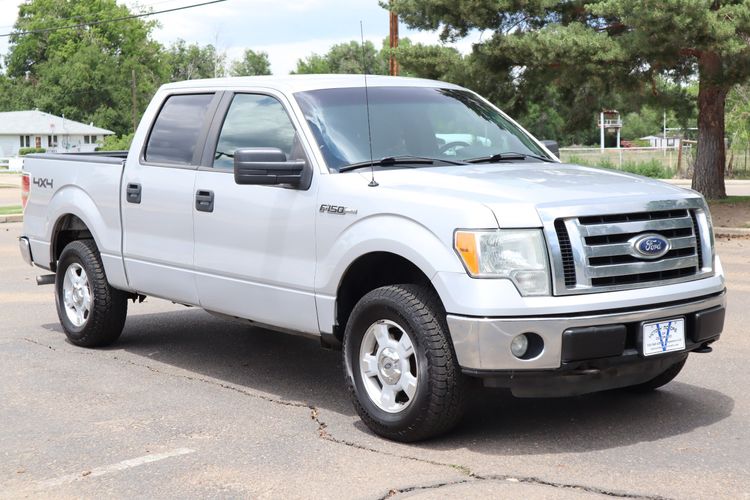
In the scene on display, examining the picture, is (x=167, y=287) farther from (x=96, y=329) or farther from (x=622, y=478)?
(x=622, y=478)

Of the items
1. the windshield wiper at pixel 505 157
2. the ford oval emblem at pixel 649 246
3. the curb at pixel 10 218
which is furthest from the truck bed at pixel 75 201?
the curb at pixel 10 218

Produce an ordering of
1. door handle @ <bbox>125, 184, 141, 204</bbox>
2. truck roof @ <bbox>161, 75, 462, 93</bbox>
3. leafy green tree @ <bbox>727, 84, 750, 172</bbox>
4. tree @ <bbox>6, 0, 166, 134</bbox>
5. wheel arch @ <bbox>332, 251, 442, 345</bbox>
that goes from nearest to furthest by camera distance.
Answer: wheel arch @ <bbox>332, 251, 442, 345</bbox> → truck roof @ <bbox>161, 75, 462, 93</bbox> → door handle @ <bbox>125, 184, 141, 204</bbox> → leafy green tree @ <bbox>727, 84, 750, 172</bbox> → tree @ <bbox>6, 0, 166, 134</bbox>

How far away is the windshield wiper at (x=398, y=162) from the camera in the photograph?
6180 mm

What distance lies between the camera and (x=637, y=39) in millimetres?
19875

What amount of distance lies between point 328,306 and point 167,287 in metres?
1.69

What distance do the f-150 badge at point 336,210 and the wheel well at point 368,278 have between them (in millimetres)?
257

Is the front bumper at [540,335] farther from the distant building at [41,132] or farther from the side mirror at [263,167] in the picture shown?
the distant building at [41,132]

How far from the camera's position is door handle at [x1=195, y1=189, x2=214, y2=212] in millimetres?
6785

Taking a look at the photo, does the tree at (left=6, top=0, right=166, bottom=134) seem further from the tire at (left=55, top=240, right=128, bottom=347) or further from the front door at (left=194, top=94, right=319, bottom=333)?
the front door at (left=194, top=94, right=319, bottom=333)

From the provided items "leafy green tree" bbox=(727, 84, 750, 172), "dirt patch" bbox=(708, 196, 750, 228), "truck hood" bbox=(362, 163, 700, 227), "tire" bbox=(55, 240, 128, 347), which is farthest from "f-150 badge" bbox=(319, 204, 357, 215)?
"leafy green tree" bbox=(727, 84, 750, 172)

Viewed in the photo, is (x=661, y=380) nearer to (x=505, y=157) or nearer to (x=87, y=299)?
(x=505, y=157)

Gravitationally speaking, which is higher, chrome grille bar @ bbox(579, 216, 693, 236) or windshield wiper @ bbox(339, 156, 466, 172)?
windshield wiper @ bbox(339, 156, 466, 172)

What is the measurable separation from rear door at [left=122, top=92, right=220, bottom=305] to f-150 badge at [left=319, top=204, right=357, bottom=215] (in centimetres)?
129

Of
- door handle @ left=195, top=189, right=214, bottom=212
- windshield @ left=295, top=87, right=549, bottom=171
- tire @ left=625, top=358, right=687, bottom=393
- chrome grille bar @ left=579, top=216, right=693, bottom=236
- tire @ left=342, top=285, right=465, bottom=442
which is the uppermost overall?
windshield @ left=295, top=87, right=549, bottom=171
